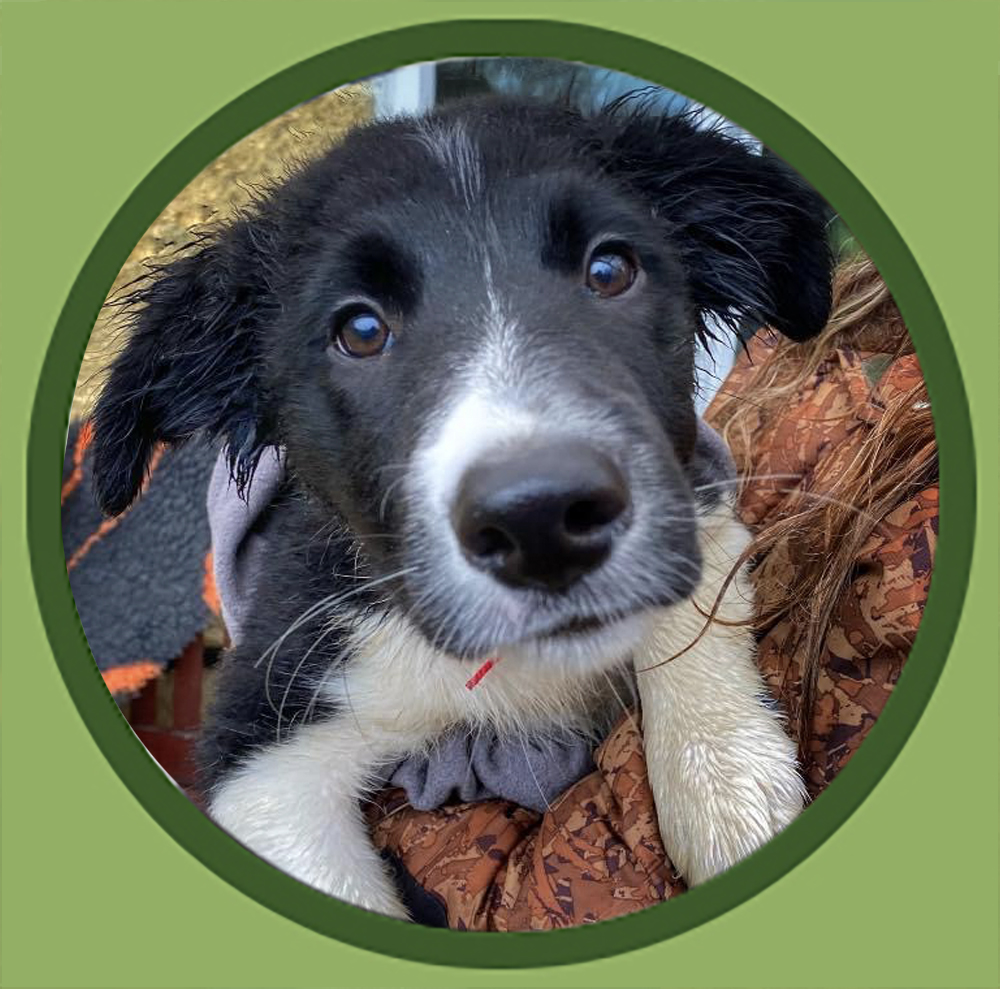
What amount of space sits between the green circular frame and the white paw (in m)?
0.06

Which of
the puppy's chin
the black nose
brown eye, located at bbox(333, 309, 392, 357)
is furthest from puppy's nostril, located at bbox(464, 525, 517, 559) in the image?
brown eye, located at bbox(333, 309, 392, 357)

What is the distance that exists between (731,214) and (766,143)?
0.38 metres

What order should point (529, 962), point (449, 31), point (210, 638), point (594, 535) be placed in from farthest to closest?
point (210, 638)
point (529, 962)
point (449, 31)
point (594, 535)

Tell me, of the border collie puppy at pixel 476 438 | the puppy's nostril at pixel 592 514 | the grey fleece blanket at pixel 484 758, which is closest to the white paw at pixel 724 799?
the border collie puppy at pixel 476 438

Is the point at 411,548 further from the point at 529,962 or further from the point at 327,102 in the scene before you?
the point at 327,102

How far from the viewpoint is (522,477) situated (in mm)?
1347

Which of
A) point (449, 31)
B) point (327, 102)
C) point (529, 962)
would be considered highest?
point (327, 102)

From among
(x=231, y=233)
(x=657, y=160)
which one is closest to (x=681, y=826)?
(x=657, y=160)

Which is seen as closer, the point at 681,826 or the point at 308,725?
the point at 681,826

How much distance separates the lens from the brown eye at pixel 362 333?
6.30 ft

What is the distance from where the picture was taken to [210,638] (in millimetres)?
4035

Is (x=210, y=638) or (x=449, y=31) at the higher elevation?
(x=449, y=31)

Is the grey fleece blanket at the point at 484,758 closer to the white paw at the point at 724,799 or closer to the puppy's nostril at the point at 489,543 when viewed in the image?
the white paw at the point at 724,799

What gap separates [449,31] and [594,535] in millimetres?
860
